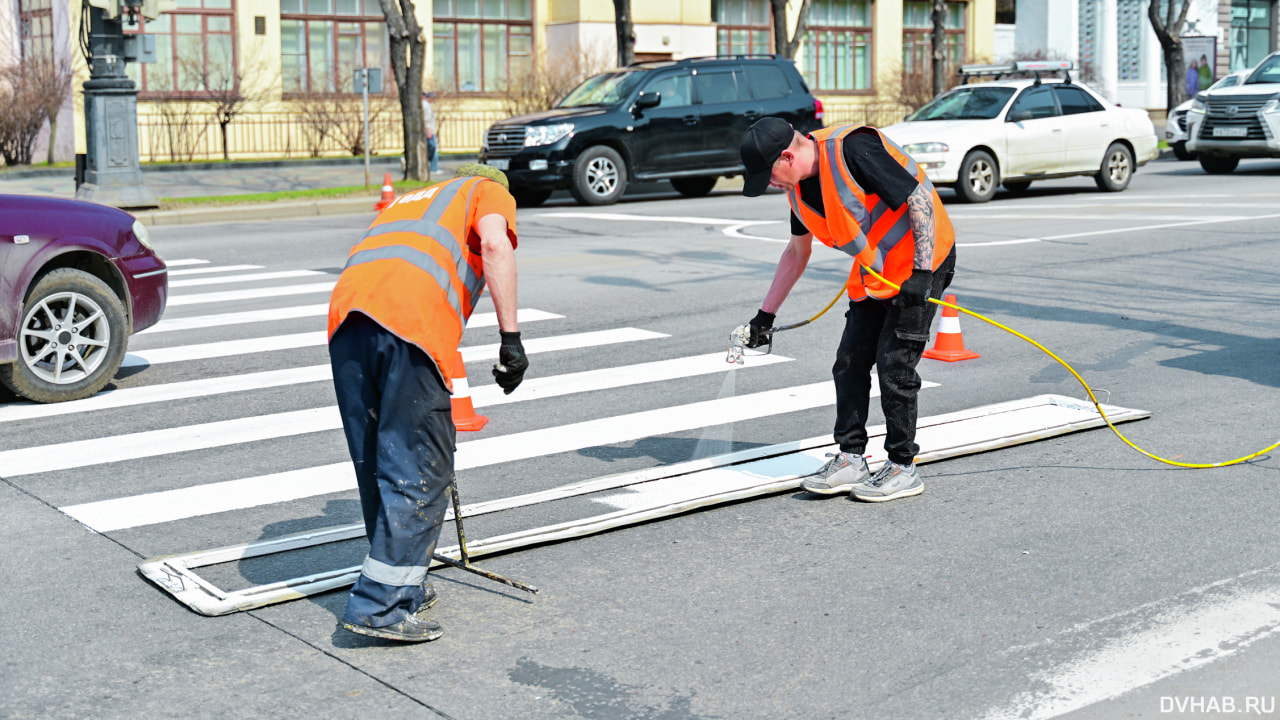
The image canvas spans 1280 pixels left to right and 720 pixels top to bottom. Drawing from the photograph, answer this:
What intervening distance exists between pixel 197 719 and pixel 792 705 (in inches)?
63.9

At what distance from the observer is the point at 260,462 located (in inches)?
264

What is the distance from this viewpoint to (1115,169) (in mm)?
20859

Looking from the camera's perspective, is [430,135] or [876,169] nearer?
[876,169]

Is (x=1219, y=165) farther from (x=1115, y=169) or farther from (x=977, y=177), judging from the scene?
(x=977, y=177)

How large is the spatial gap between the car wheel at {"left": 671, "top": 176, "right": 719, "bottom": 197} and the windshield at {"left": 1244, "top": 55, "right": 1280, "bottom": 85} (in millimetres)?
10202

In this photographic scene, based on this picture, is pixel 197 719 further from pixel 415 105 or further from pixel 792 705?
pixel 415 105

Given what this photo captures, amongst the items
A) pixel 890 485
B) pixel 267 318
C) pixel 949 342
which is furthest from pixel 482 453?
pixel 267 318

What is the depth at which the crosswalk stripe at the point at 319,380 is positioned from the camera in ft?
26.1

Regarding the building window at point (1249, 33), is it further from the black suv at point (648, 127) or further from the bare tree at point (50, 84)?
the bare tree at point (50, 84)

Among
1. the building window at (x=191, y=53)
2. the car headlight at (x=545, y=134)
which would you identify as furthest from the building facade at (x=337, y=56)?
the car headlight at (x=545, y=134)

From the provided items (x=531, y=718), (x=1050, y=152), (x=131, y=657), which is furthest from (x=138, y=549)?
(x=1050, y=152)

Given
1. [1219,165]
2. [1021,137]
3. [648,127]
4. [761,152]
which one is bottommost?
[761,152]

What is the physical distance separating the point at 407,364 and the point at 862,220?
2151 mm

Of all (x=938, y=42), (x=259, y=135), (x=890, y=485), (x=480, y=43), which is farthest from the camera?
(x=480, y=43)
